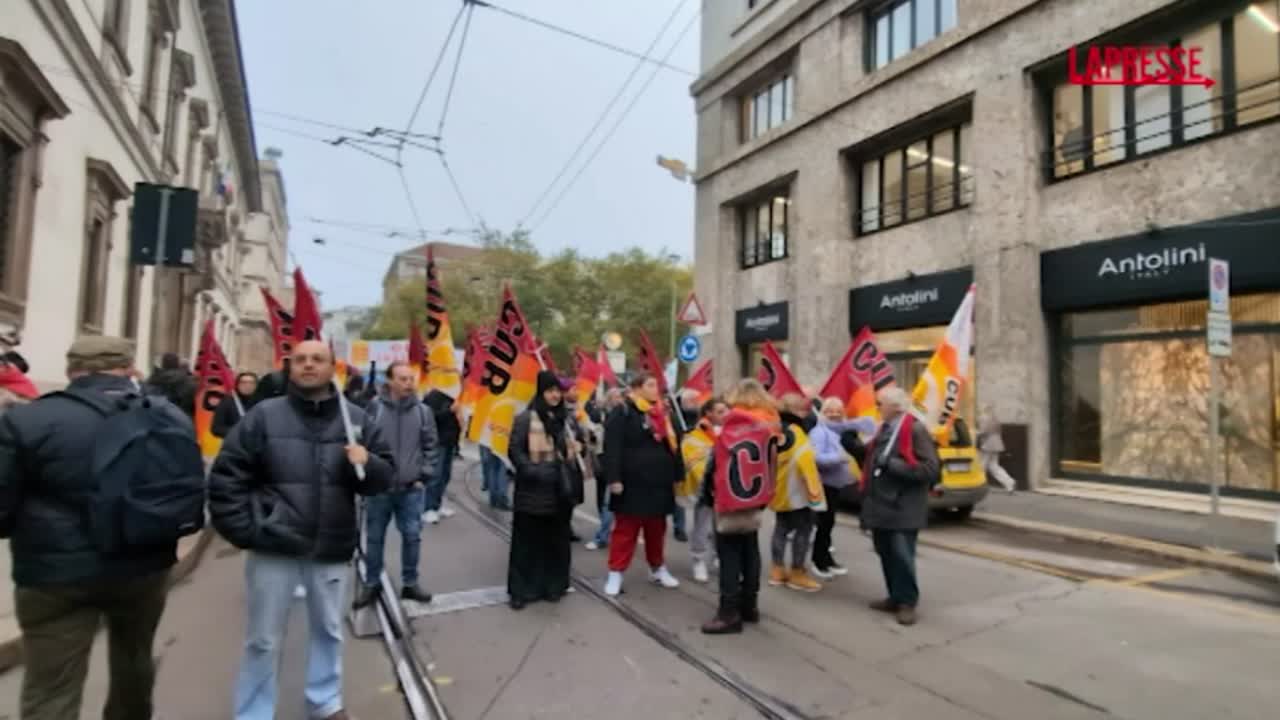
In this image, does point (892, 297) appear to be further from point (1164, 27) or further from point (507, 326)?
point (507, 326)

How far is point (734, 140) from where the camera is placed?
22953mm

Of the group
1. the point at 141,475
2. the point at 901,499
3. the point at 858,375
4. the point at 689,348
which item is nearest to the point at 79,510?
the point at 141,475

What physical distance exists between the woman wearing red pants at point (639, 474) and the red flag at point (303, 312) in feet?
8.33

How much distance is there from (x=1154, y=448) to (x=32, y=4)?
17.2 m

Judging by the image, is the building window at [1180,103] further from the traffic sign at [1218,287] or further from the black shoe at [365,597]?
the black shoe at [365,597]

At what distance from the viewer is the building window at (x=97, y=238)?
10.5m

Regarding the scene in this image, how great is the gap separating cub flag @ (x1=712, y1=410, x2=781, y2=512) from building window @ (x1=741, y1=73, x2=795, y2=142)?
16.9 m

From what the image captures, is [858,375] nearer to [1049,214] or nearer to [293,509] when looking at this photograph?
[293,509]

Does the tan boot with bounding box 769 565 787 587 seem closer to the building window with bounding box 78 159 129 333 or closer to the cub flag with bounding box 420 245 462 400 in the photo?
the cub flag with bounding box 420 245 462 400

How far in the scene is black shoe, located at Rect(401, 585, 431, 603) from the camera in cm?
554

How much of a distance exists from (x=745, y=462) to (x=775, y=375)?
10.0 ft

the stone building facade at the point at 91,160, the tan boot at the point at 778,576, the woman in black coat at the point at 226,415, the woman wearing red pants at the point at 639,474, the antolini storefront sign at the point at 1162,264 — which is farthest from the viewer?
the antolini storefront sign at the point at 1162,264

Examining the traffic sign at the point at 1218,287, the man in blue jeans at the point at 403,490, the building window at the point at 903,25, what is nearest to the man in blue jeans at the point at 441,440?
the man in blue jeans at the point at 403,490

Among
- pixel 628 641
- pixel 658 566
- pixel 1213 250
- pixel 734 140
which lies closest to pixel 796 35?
pixel 734 140
